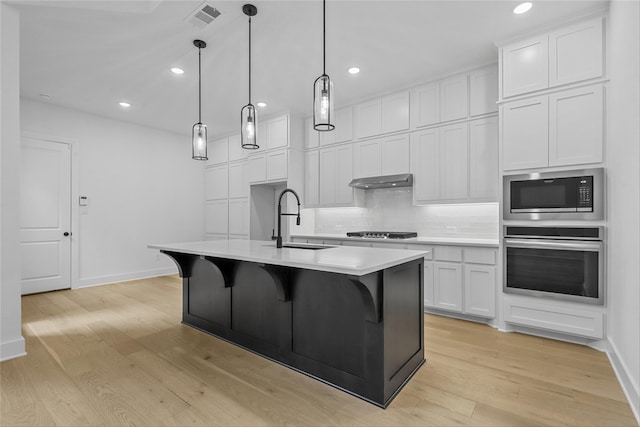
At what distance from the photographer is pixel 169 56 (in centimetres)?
355

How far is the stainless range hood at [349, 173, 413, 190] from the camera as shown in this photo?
4121 mm

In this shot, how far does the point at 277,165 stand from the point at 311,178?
0.64 metres

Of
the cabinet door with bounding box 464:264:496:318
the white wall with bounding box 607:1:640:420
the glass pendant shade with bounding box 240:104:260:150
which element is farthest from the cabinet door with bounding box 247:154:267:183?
the white wall with bounding box 607:1:640:420

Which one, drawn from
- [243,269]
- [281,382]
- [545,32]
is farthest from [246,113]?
[545,32]

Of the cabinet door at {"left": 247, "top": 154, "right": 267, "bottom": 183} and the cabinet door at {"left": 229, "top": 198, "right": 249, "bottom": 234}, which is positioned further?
the cabinet door at {"left": 229, "top": 198, "right": 249, "bottom": 234}

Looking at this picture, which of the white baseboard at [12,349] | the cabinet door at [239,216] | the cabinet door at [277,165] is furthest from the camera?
the cabinet door at [239,216]

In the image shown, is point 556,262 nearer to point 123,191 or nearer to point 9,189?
point 9,189

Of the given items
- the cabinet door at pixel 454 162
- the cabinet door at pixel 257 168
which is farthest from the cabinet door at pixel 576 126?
the cabinet door at pixel 257 168

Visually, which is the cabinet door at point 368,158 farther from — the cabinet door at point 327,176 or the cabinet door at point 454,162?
the cabinet door at point 454,162

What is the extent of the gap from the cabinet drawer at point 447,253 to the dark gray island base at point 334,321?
129 cm

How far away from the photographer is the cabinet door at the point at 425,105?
399 cm

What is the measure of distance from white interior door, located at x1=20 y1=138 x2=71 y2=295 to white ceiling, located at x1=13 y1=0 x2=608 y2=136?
2.75 feet

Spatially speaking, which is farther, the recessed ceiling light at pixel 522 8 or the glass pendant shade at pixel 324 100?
the recessed ceiling light at pixel 522 8

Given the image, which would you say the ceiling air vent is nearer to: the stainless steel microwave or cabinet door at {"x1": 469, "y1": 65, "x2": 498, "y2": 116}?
cabinet door at {"x1": 469, "y1": 65, "x2": 498, "y2": 116}
